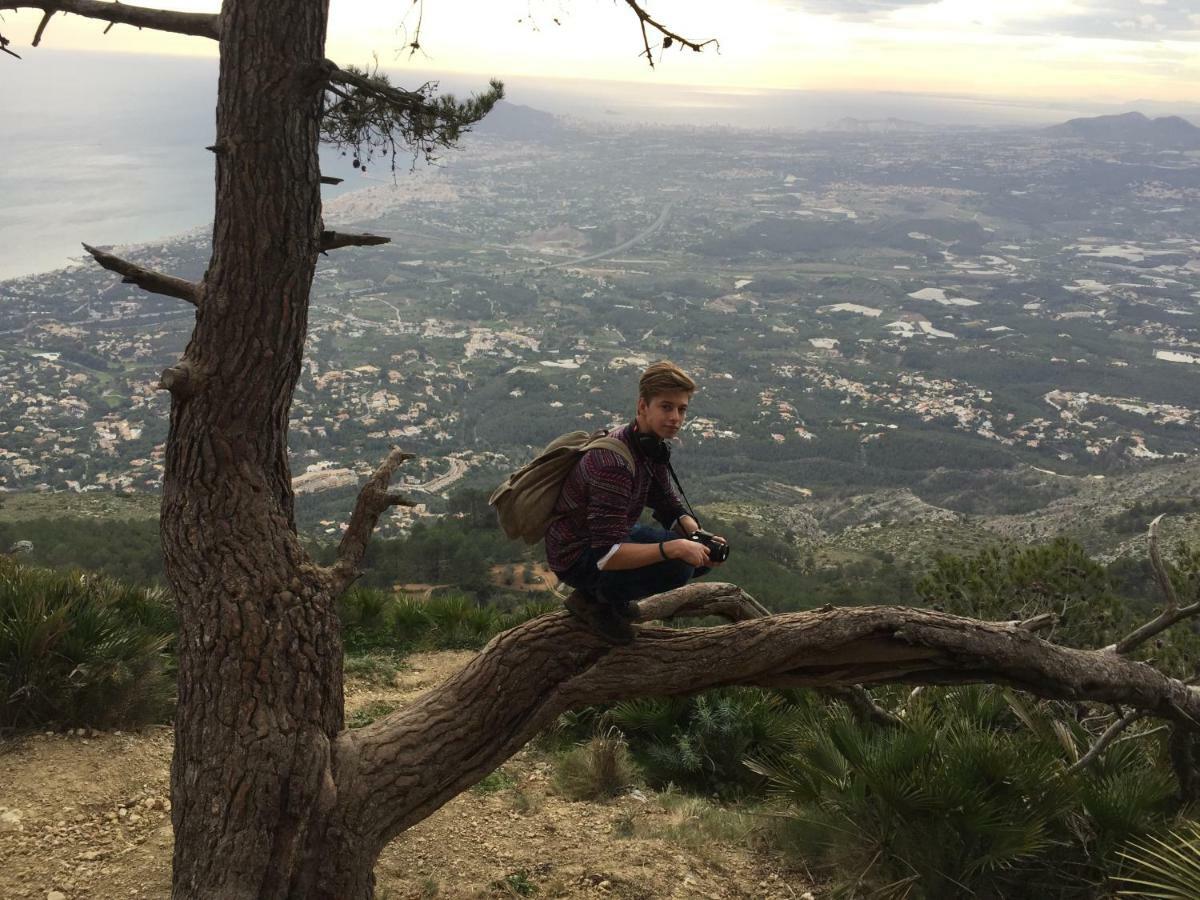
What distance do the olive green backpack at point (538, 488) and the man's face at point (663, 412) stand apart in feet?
0.47

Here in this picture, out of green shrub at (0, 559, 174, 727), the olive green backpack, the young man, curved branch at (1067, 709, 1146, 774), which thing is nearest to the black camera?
the young man

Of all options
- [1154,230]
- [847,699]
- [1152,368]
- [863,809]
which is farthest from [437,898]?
[1154,230]

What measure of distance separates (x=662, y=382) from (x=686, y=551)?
20.8 inches

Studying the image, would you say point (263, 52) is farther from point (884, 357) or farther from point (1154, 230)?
point (1154, 230)

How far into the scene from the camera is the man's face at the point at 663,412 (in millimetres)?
2605

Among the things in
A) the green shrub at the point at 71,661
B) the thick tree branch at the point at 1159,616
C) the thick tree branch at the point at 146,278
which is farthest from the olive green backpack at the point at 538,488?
the green shrub at the point at 71,661

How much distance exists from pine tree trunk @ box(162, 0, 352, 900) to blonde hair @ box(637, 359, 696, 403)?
44.4 inches

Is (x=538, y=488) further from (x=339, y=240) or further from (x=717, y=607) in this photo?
(x=717, y=607)

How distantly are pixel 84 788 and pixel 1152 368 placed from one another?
92.0 meters

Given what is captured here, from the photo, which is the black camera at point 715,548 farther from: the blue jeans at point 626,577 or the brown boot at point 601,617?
the brown boot at point 601,617

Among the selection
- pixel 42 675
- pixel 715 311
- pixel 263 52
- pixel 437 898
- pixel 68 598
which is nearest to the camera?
pixel 263 52

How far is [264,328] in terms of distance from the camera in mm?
2617

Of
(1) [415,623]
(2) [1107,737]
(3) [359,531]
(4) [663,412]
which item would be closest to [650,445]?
(4) [663,412]

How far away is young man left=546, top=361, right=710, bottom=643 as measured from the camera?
2545 millimetres
